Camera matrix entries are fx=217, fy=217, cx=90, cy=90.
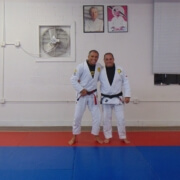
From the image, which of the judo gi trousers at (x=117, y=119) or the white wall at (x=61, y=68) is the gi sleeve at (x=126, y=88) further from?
the white wall at (x=61, y=68)

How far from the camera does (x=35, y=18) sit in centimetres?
515

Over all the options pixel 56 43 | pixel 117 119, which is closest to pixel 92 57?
pixel 117 119

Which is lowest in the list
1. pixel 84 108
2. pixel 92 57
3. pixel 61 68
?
pixel 84 108

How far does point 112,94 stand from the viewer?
374cm

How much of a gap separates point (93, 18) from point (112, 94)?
2.27 metres

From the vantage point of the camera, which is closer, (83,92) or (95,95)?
(83,92)

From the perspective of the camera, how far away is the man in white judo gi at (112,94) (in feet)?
12.3

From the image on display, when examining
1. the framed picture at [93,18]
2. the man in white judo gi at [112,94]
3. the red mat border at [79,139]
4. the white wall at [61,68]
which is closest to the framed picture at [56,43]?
the white wall at [61,68]

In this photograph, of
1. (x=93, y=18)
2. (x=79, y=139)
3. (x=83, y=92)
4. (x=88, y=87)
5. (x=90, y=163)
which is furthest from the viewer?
(x=93, y=18)

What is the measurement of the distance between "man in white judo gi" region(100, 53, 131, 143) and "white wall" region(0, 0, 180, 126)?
4.71ft

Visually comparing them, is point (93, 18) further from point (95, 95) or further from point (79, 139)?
point (79, 139)

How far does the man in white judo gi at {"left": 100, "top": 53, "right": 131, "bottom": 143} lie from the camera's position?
12.3 ft

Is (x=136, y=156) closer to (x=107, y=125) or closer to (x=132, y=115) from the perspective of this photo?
(x=107, y=125)

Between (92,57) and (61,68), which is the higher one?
(92,57)
